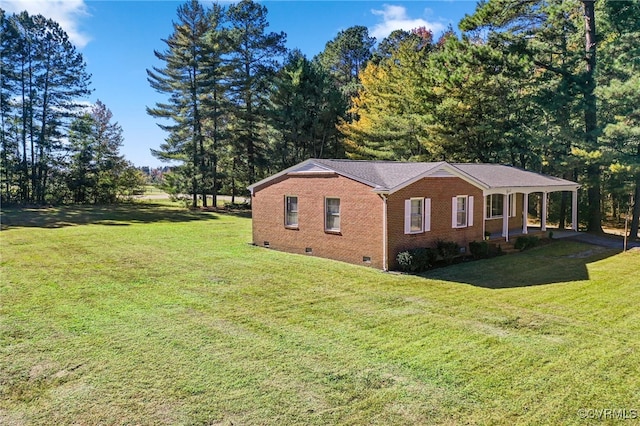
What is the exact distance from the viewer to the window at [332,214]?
642 inches

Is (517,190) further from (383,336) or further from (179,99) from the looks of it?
(179,99)

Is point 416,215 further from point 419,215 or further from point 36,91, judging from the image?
point 36,91

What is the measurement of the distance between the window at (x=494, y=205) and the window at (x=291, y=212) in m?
8.74

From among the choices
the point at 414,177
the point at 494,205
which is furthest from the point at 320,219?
the point at 494,205

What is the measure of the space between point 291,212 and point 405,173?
5.04m

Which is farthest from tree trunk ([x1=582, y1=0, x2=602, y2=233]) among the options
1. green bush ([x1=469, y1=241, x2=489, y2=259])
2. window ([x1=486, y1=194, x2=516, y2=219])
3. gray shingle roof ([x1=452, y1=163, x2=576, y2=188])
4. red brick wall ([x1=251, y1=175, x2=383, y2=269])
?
red brick wall ([x1=251, y1=175, x2=383, y2=269])

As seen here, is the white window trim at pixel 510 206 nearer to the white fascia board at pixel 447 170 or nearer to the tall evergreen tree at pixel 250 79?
the white fascia board at pixel 447 170

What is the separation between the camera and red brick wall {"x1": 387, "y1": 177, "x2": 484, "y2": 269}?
1467 cm

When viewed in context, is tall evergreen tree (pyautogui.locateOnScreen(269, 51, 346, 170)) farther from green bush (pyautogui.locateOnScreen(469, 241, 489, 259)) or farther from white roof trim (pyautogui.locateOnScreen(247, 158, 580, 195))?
green bush (pyautogui.locateOnScreen(469, 241, 489, 259))

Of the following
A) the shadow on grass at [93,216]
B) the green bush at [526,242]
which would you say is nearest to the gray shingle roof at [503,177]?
the green bush at [526,242]

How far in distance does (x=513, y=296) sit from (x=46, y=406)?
1038cm

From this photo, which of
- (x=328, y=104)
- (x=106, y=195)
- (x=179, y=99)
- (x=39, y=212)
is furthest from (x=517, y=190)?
(x=106, y=195)

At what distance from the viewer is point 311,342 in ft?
26.6

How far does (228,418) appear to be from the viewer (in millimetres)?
5527
